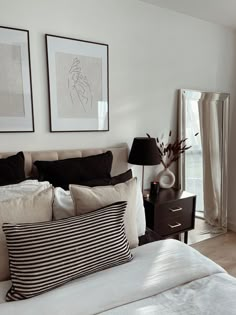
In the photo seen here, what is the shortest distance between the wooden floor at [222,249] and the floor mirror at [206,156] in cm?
10

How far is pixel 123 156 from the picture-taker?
2.34 m

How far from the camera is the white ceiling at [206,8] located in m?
2.29

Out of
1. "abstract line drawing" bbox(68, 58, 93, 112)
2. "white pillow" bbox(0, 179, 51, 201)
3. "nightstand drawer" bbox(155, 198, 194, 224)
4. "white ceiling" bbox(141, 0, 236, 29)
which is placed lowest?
"nightstand drawer" bbox(155, 198, 194, 224)

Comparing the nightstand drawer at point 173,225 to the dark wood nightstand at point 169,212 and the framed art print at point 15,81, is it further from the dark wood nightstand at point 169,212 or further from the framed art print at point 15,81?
the framed art print at point 15,81

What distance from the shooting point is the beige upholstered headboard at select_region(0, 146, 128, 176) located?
192 cm

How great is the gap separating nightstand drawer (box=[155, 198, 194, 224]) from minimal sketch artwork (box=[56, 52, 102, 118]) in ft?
3.49

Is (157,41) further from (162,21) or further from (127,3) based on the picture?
(127,3)

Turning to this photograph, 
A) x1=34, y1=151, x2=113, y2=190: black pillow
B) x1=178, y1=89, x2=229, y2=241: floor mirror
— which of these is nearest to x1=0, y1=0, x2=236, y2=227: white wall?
x1=178, y1=89, x2=229, y2=241: floor mirror

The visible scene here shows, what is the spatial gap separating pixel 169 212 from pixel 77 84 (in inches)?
56.4

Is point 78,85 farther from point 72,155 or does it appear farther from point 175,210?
point 175,210

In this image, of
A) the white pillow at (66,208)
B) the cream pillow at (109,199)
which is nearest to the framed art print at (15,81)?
the white pillow at (66,208)

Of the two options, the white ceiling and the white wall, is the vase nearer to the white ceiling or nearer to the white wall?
the white wall

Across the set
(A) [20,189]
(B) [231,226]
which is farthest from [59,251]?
(B) [231,226]

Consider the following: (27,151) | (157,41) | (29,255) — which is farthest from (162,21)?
(29,255)
